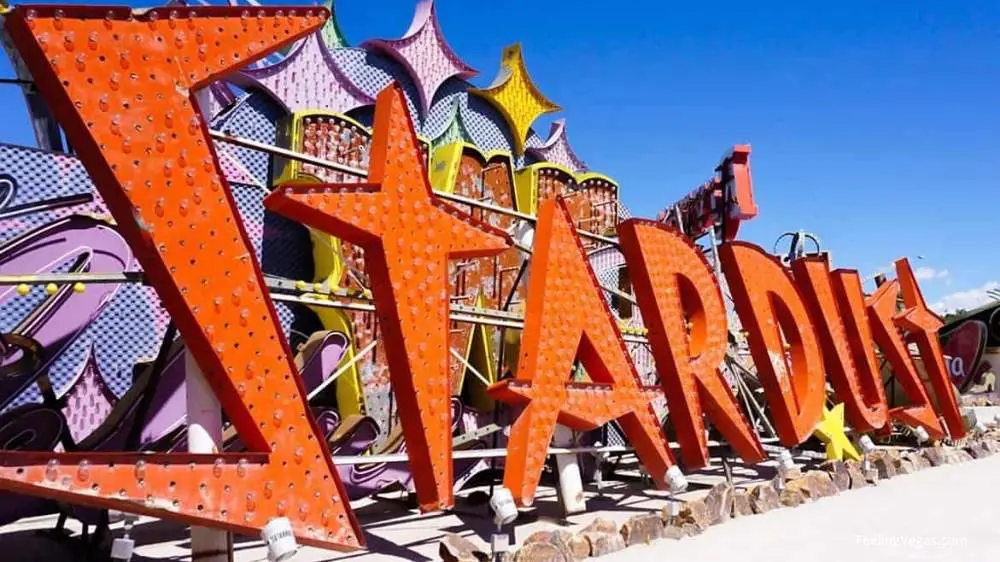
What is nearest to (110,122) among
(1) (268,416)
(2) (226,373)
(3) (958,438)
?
(2) (226,373)

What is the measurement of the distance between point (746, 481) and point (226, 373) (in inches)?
362

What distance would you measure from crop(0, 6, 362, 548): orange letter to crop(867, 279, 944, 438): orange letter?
37.2 ft

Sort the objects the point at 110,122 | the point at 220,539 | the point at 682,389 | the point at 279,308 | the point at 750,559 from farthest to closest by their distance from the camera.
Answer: the point at 279,308 < the point at 682,389 < the point at 750,559 < the point at 220,539 < the point at 110,122

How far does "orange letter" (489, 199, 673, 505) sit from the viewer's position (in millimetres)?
7766

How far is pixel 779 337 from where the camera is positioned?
11.6 meters

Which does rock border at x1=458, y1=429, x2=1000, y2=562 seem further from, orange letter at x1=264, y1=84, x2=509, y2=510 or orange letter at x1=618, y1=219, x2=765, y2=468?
orange letter at x1=264, y1=84, x2=509, y2=510

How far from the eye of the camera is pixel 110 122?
509cm

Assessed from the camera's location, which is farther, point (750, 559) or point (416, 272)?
point (750, 559)

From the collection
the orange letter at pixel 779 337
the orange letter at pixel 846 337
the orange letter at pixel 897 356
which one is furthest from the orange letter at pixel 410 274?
the orange letter at pixel 897 356

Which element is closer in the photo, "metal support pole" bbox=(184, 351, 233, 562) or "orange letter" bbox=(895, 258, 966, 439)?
"metal support pole" bbox=(184, 351, 233, 562)

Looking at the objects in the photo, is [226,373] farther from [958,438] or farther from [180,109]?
[958,438]

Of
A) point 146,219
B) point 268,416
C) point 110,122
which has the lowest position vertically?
point 268,416

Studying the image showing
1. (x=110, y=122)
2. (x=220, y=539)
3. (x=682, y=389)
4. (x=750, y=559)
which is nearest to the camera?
(x=110, y=122)

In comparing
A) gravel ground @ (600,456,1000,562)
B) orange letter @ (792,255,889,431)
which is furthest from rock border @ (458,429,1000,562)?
orange letter @ (792,255,889,431)
